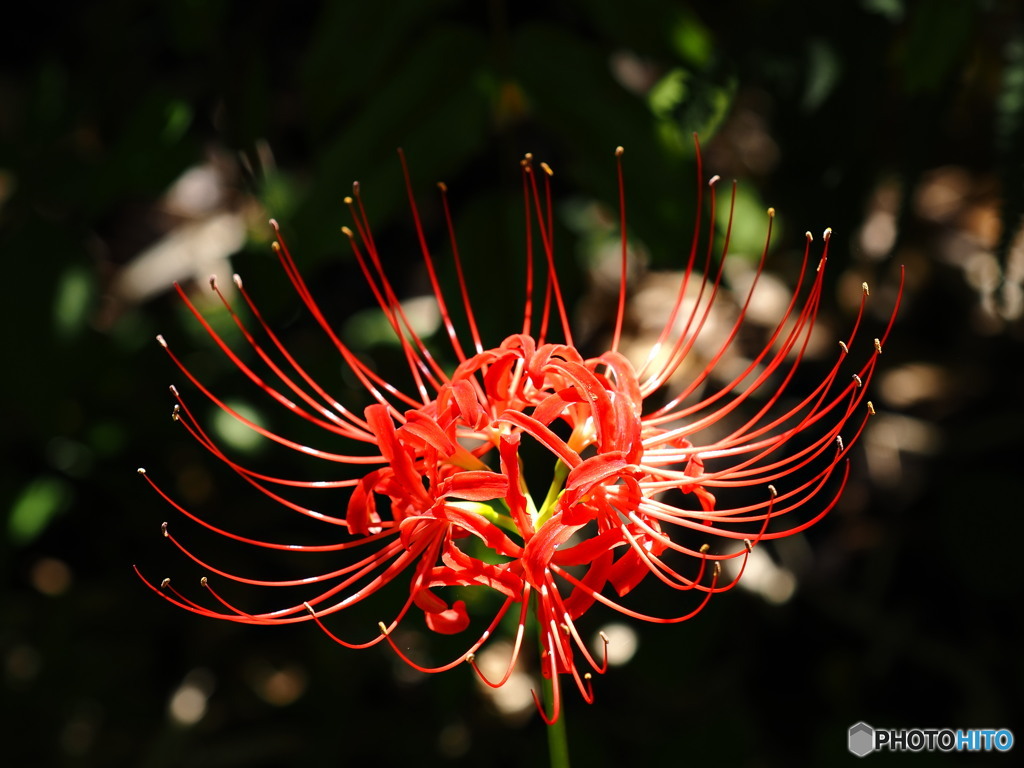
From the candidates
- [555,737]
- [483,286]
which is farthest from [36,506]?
[555,737]

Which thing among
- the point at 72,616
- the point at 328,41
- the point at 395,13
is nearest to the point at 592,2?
the point at 395,13

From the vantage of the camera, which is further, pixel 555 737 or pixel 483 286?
pixel 483 286

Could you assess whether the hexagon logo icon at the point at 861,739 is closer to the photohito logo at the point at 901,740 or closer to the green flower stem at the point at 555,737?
the photohito logo at the point at 901,740

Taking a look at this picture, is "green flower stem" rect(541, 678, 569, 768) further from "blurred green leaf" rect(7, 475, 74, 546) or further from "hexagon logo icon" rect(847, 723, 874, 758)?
"blurred green leaf" rect(7, 475, 74, 546)

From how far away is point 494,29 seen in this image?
2.03 m

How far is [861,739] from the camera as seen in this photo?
2.22 meters

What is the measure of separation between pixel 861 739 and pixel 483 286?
50.5 inches

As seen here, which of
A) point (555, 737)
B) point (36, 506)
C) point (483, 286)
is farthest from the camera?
point (36, 506)

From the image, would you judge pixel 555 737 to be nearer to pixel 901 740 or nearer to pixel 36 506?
pixel 901 740

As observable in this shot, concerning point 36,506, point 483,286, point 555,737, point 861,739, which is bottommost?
point 555,737

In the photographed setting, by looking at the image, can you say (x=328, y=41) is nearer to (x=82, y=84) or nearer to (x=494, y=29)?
(x=494, y=29)

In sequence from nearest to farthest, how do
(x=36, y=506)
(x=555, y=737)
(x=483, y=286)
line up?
(x=555, y=737)
(x=483, y=286)
(x=36, y=506)

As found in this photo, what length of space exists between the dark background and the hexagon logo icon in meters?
0.02

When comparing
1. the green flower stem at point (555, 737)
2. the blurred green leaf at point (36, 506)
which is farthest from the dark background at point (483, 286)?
the green flower stem at point (555, 737)
